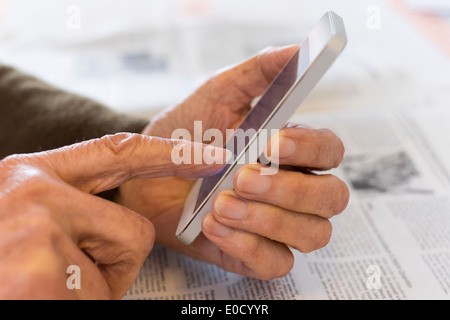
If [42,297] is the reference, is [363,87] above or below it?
below

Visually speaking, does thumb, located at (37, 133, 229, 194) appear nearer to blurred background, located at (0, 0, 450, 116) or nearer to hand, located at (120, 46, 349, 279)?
Answer: hand, located at (120, 46, 349, 279)

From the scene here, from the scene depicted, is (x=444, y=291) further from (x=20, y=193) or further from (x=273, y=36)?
(x=273, y=36)

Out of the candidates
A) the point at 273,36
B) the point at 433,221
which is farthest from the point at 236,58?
the point at 433,221

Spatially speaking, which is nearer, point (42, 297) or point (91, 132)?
point (42, 297)

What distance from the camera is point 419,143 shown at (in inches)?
25.7

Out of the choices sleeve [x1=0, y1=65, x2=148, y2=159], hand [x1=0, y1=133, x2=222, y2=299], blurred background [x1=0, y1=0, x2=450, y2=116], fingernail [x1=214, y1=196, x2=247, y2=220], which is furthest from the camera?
blurred background [x1=0, y1=0, x2=450, y2=116]

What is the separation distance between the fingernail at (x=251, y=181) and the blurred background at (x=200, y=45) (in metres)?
0.36

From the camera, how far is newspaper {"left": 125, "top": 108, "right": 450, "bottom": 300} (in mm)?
446

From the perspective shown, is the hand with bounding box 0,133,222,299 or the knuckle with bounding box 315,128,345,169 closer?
the hand with bounding box 0,133,222,299

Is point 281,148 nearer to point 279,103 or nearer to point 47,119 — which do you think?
point 279,103

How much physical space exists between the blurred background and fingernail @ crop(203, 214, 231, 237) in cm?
35

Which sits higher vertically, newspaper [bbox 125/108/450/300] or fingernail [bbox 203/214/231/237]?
fingernail [bbox 203/214/231/237]

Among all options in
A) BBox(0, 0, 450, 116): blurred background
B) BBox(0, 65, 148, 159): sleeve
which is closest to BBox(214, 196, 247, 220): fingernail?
BBox(0, 65, 148, 159): sleeve
